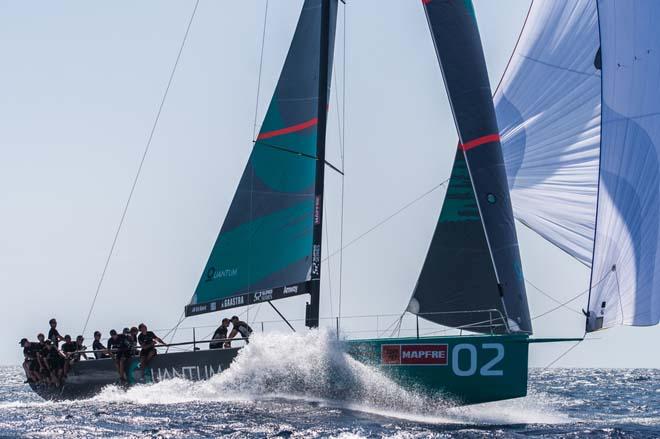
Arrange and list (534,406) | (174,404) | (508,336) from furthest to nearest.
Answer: (534,406) < (174,404) < (508,336)

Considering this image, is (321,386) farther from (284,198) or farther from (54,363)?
(54,363)

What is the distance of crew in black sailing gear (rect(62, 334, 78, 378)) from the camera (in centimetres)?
2003

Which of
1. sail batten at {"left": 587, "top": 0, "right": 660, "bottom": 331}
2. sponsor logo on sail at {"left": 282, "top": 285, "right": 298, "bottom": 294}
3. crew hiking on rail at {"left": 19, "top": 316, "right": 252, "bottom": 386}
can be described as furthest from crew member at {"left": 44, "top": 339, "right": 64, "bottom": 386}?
sail batten at {"left": 587, "top": 0, "right": 660, "bottom": 331}

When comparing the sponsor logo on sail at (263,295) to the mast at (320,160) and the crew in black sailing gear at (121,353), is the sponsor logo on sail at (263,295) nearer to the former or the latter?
the mast at (320,160)

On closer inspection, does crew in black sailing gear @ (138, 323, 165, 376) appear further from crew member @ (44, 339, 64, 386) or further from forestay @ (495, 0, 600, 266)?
forestay @ (495, 0, 600, 266)

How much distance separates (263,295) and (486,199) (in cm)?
458

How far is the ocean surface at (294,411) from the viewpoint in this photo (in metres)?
13.9

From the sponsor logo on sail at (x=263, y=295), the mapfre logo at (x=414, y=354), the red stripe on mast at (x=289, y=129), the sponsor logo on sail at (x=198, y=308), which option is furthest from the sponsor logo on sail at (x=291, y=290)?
the red stripe on mast at (x=289, y=129)

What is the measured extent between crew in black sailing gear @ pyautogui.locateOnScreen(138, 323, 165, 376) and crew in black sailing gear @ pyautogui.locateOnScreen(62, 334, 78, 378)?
1.98 m

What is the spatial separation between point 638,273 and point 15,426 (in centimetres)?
907

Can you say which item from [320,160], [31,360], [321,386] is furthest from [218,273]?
[31,360]

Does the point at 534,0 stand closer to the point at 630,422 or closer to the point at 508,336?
the point at 508,336

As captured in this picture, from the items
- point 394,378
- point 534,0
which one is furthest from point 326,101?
point 394,378

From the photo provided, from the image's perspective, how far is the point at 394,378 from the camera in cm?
1614
